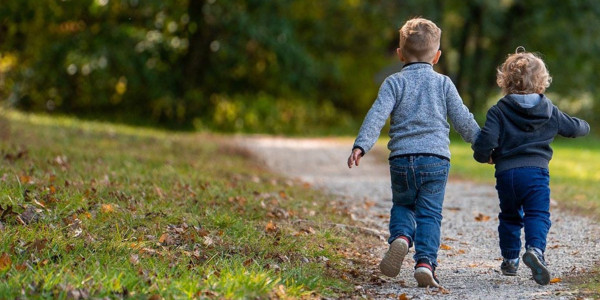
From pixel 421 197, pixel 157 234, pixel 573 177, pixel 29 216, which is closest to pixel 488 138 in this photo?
pixel 421 197

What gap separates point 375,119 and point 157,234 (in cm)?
182

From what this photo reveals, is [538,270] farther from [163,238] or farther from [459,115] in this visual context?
[163,238]

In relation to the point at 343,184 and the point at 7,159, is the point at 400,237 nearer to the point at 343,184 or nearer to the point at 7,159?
the point at 7,159

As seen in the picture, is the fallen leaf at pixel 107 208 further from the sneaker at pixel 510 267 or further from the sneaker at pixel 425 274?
the sneaker at pixel 510 267

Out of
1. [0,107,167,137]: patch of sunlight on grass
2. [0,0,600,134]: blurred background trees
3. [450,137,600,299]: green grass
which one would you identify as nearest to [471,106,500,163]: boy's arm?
[450,137,600,299]: green grass

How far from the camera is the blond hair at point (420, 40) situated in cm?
550

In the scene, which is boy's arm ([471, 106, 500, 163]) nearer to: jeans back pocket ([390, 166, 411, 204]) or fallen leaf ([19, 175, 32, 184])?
jeans back pocket ([390, 166, 411, 204])

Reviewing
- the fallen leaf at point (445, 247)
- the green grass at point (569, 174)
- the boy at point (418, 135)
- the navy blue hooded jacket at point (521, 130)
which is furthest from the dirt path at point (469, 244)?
the navy blue hooded jacket at point (521, 130)

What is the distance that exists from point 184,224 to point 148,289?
195 centimetres

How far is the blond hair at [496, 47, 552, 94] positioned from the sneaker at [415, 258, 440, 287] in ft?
4.17

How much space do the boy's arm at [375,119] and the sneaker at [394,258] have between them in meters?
0.61

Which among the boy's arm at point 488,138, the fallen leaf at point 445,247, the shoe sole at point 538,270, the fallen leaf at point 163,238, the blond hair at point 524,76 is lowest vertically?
the fallen leaf at point 163,238

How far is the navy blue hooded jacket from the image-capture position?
18.1ft

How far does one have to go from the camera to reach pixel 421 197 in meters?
5.51
